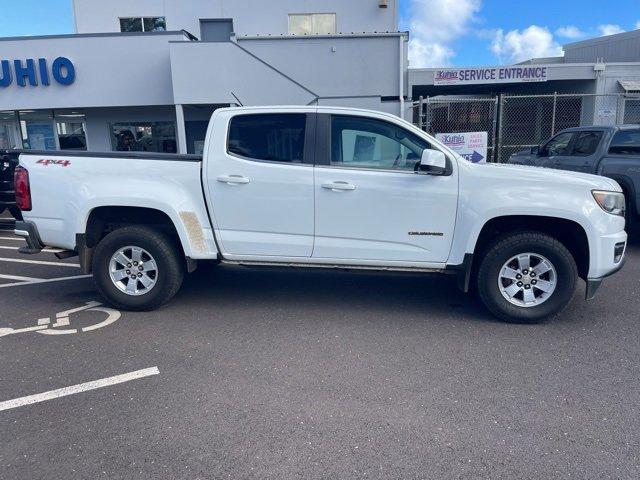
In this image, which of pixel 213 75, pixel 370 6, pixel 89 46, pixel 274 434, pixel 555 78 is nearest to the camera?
pixel 274 434

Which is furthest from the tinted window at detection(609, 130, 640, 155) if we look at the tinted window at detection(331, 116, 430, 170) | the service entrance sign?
the tinted window at detection(331, 116, 430, 170)

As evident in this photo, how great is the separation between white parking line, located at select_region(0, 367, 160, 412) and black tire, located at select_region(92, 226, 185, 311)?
1351mm

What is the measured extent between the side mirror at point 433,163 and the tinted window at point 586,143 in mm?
5077

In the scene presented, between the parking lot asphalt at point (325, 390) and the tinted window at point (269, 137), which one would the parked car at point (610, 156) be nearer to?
the parking lot asphalt at point (325, 390)

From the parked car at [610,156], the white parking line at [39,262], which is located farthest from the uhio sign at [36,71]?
the parked car at [610,156]

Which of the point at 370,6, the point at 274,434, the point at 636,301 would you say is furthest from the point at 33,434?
the point at 370,6

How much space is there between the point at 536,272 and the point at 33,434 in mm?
4253

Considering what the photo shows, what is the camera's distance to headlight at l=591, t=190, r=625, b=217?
4.71m

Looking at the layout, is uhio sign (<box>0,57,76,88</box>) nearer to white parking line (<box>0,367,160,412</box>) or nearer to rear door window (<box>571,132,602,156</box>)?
rear door window (<box>571,132,602,156</box>)

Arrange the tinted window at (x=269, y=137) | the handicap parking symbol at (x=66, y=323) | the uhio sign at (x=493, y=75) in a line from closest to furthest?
the handicap parking symbol at (x=66, y=323), the tinted window at (x=269, y=137), the uhio sign at (x=493, y=75)

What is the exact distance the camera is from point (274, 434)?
124 inches

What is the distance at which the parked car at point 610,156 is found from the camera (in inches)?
311

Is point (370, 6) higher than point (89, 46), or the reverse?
point (370, 6)

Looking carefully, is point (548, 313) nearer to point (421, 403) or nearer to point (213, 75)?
point (421, 403)
